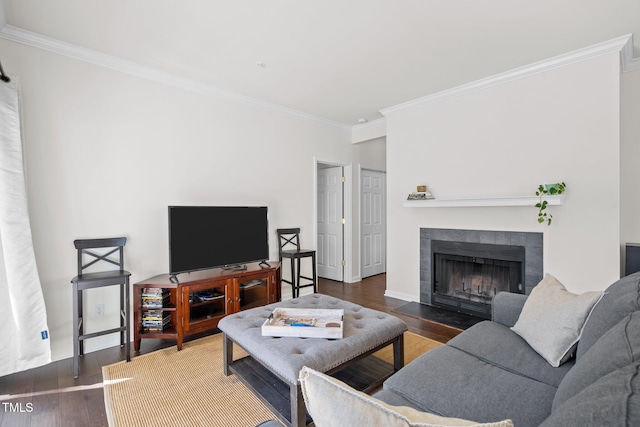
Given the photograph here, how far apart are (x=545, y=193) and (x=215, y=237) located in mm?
3314

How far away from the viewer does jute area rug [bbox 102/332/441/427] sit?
1.87 meters

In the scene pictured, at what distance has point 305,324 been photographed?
1.99m

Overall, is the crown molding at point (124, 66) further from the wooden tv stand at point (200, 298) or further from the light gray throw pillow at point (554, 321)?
the light gray throw pillow at point (554, 321)

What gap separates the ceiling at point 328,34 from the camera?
2.20 meters

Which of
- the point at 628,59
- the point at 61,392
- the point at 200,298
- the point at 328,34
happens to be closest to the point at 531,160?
the point at 628,59

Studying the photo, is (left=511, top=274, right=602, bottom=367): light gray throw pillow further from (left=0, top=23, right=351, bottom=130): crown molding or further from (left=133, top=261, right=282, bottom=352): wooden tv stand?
(left=0, top=23, right=351, bottom=130): crown molding

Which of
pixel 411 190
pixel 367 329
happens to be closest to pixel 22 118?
pixel 367 329

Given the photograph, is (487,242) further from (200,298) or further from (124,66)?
(124,66)

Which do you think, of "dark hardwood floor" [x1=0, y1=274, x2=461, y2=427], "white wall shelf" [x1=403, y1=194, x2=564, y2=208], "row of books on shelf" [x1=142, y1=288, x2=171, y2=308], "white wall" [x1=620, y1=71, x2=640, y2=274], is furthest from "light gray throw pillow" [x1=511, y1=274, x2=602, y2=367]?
"row of books on shelf" [x1=142, y1=288, x2=171, y2=308]

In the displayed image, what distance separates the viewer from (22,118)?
2479mm

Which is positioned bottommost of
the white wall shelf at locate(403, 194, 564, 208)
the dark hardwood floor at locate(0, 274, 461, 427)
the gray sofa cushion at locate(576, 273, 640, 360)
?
the dark hardwood floor at locate(0, 274, 461, 427)

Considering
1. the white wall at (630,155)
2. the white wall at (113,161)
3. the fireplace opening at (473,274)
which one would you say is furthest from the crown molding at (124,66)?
the white wall at (630,155)

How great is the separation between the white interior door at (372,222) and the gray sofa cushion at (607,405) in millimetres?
4870

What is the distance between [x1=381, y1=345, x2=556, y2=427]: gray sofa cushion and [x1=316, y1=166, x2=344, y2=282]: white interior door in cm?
376
